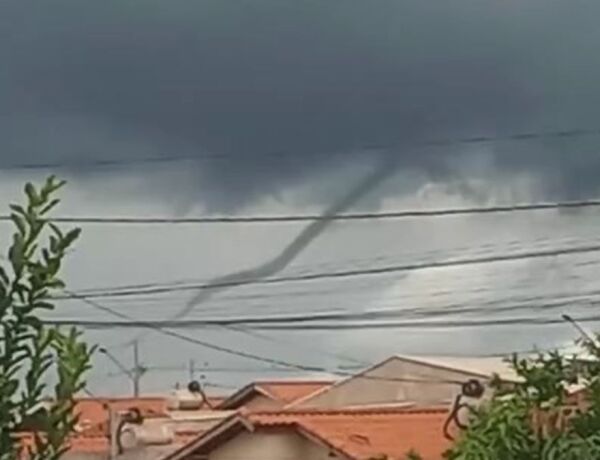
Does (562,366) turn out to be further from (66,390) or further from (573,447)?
(66,390)

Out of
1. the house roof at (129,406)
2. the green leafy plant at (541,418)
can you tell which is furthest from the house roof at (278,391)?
the green leafy plant at (541,418)

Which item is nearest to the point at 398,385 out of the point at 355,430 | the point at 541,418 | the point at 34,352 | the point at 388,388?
the point at 388,388

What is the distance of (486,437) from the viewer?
15445 millimetres

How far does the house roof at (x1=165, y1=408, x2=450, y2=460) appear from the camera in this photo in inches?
1157

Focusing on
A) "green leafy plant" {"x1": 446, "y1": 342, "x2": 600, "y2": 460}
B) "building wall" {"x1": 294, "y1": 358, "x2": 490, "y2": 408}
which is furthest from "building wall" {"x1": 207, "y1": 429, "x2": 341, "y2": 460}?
"green leafy plant" {"x1": 446, "y1": 342, "x2": 600, "y2": 460}

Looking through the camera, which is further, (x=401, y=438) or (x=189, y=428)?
(x=189, y=428)

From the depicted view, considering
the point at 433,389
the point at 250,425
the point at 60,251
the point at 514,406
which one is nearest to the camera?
the point at 60,251

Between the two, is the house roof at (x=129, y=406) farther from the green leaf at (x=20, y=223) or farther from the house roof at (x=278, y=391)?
the green leaf at (x=20, y=223)

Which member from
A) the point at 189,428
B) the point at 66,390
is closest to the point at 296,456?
the point at 189,428

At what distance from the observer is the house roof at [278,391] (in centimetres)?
4892

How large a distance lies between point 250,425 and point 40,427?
2574 centimetres

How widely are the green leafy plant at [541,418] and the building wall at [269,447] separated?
47.5 feet

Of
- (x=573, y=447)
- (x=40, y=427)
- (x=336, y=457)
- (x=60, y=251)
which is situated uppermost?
(x=336, y=457)

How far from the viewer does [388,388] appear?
147 ft
